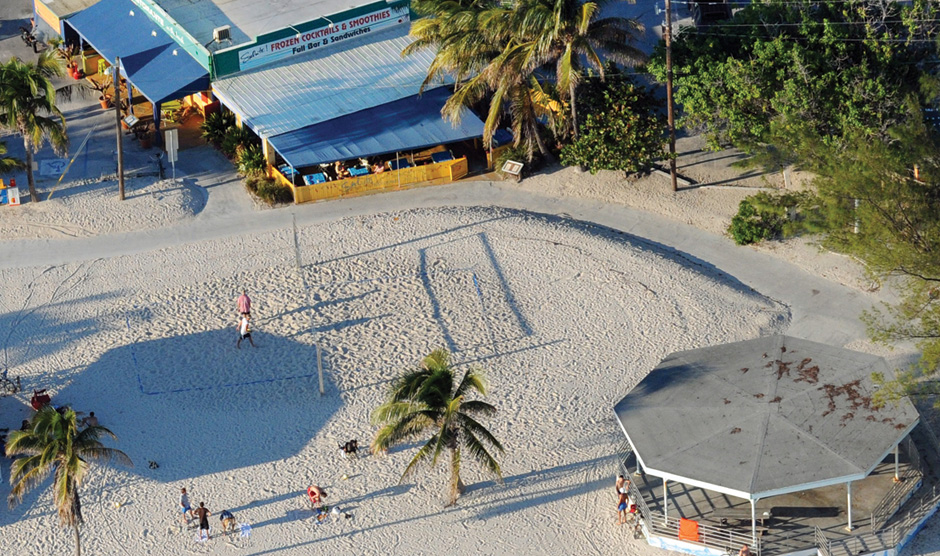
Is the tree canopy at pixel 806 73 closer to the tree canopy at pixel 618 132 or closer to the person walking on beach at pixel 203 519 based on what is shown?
the tree canopy at pixel 618 132

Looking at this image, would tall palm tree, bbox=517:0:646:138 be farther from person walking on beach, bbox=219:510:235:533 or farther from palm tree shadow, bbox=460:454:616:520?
person walking on beach, bbox=219:510:235:533

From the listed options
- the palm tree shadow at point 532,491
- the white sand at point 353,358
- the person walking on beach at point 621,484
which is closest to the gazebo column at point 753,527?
the white sand at point 353,358

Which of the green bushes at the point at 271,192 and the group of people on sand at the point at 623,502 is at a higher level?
the green bushes at the point at 271,192

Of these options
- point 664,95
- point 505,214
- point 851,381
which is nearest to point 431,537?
point 851,381

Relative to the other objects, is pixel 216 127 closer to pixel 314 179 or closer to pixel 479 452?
pixel 314 179

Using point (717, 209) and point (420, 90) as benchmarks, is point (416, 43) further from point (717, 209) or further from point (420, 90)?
point (717, 209)

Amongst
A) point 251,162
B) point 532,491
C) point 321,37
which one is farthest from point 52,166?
point 532,491
